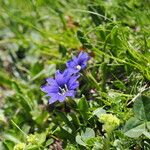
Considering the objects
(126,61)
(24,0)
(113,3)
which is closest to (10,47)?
(24,0)

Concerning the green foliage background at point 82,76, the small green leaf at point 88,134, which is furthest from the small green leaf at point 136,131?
the small green leaf at point 88,134

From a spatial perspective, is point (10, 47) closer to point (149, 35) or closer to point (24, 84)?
point (24, 84)

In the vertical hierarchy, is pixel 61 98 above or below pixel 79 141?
above

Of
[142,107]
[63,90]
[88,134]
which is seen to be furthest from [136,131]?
[63,90]

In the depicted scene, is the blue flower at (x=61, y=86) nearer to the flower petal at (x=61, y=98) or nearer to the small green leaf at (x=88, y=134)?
the flower petal at (x=61, y=98)

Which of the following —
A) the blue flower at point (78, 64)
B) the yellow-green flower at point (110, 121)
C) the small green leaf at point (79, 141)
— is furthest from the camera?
the blue flower at point (78, 64)

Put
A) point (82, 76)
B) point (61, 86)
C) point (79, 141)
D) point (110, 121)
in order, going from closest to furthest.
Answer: point (110, 121), point (79, 141), point (61, 86), point (82, 76)

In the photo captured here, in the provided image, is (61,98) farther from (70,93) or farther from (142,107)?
(142,107)

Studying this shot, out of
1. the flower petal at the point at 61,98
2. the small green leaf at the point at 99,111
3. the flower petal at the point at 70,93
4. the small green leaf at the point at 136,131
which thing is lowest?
the small green leaf at the point at 99,111

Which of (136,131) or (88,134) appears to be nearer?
(136,131)
